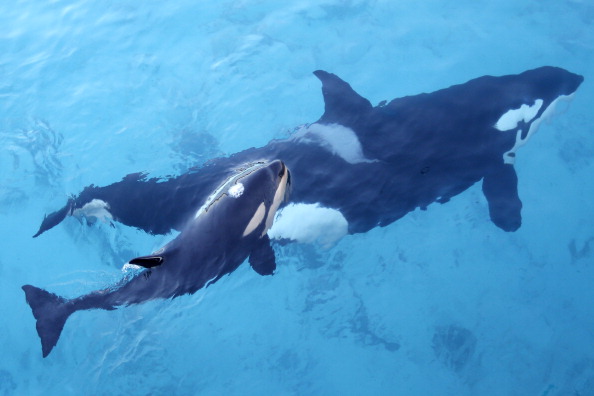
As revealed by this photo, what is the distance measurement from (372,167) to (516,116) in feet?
7.91

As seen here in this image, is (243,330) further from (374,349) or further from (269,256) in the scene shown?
(374,349)

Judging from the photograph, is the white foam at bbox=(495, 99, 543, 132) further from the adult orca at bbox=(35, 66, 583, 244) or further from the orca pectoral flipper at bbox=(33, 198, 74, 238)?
the orca pectoral flipper at bbox=(33, 198, 74, 238)

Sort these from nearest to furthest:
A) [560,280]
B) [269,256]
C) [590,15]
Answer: [269,256]
[560,280]
[590,15]

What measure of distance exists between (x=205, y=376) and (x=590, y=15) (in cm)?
938

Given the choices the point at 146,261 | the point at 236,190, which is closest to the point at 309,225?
the point at 236,190

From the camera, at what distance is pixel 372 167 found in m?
6.09

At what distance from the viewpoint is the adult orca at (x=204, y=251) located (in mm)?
4320

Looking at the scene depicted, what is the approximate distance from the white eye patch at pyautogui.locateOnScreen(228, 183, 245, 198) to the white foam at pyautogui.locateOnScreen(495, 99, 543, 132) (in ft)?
13.6

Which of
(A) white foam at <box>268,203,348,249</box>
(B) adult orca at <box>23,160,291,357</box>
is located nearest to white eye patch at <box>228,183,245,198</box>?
(B) adult orca at <box>23,160,291,357</box>

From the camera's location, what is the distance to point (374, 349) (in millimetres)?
5938

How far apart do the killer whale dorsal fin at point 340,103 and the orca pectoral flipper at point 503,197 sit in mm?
2070

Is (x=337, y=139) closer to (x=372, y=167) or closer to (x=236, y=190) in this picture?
(x=372, y=167)

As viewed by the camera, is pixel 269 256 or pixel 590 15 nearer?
pixel 269 256

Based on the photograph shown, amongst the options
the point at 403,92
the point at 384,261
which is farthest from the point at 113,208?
the point at 403,92
